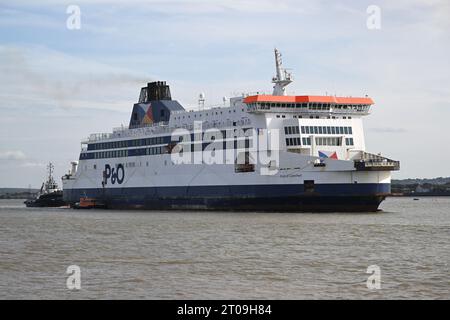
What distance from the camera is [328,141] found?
2243 inches

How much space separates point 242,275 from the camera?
24359mm

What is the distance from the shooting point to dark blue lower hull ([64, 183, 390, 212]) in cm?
5216

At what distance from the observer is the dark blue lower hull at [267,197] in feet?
171

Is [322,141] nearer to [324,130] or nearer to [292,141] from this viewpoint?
[324,130]

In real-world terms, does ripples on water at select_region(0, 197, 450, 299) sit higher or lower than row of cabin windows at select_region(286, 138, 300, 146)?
lower

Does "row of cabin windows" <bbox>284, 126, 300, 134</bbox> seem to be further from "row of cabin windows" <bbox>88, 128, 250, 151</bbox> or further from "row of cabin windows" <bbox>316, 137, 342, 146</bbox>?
"row of cabin windows" <bbox>88, 128, 250, 151</bbox>

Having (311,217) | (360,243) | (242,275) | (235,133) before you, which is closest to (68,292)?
(242,275)

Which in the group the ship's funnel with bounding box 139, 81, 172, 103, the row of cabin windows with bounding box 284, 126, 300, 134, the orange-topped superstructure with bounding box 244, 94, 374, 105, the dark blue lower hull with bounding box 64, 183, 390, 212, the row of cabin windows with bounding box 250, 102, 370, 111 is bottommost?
the dark blue lower hull with bounding box 64, 183, 390, 212

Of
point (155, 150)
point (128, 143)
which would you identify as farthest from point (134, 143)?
point (155, 150)

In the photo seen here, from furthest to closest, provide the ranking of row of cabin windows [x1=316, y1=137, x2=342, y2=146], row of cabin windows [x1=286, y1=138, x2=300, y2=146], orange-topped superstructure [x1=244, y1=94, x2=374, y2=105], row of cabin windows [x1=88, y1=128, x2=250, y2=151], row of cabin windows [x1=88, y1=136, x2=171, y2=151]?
row of cabin windows [x1=88, y1=136, x2=171, y2=151]
row of cabin windows [x1=88, y1=128, x2=250, y2=151]
orange-topped superstructure [x1=244, y1=94, x2=374, y2=105]
row of cabin windows [x1=316, y1=137, x2=342, y2=146]
row of cabin windows [x1=286, y1=138, x2=300, y2=146]

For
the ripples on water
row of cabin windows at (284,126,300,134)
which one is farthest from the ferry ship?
the ripples on water

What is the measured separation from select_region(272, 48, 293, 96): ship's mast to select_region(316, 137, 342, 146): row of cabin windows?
5.55 meters

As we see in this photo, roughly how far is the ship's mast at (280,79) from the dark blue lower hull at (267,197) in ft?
27.3

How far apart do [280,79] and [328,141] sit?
686 cm
